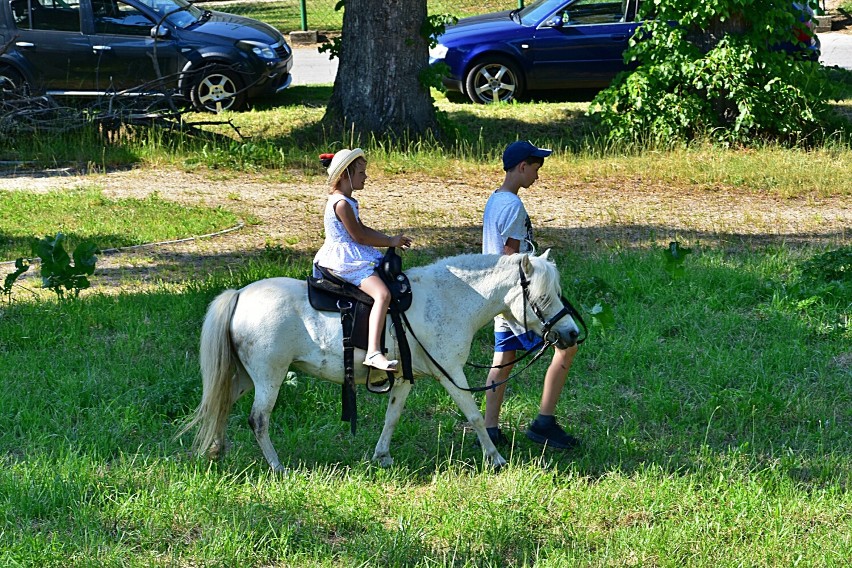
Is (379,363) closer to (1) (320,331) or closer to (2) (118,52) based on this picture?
(1) (320,331)

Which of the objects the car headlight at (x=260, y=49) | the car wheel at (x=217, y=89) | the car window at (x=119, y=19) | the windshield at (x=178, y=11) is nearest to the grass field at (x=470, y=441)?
the car wheel at (x=217, y=89)

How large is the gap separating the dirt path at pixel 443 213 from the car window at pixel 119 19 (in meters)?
3.73

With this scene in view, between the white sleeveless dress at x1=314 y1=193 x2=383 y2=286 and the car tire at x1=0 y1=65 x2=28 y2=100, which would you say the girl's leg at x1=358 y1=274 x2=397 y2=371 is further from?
the car tire at x1=0 y1=65 x2=28 y2=100

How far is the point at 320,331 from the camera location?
5605mm

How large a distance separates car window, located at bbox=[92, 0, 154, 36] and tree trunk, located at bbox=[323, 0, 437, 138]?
3.70m

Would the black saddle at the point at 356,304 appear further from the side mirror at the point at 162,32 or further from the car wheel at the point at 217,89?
the side mirror at the point at 162,32

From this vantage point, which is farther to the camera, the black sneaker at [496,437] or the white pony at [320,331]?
A: the black sneaker at [496,437]

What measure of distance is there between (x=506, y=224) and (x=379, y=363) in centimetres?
107

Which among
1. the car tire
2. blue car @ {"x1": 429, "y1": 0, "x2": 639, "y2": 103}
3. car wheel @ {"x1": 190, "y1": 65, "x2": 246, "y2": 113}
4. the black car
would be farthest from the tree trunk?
the car tire

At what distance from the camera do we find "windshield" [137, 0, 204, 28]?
16.0 meters

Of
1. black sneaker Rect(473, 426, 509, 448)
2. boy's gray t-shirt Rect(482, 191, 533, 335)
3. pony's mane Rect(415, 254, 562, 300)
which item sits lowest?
black sneaker Rect(473, 426, 509, 448)

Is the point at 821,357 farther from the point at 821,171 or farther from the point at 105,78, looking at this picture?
the point at 105,78

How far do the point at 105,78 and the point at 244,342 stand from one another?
Result: 37.3ft

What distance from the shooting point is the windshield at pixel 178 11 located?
1598cm
